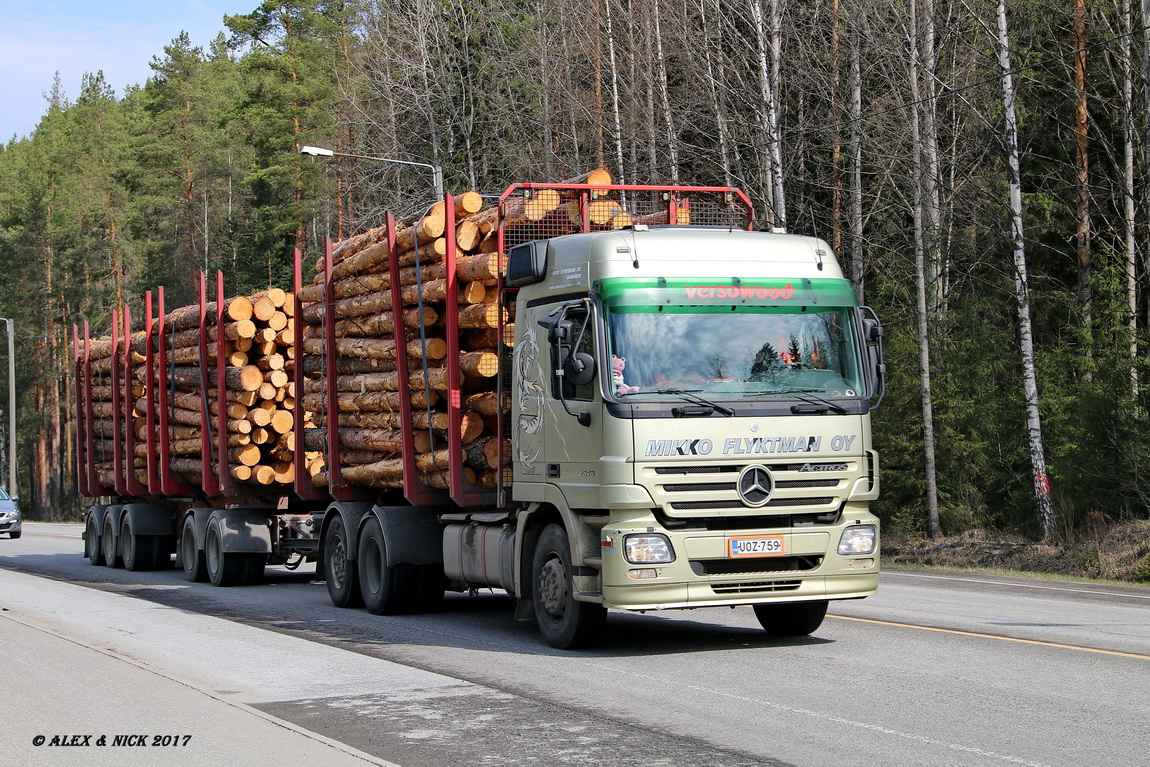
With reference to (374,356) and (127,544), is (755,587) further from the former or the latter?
(127,544)

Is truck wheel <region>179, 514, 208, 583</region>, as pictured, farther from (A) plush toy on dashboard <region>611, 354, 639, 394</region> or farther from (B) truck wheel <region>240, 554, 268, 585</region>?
(A) plush toy on dashboard <region>611, 354, 639, 394</region>

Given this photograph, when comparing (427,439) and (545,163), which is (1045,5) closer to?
(545,163)

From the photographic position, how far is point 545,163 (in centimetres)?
3822

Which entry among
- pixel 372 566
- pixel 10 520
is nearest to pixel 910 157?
pixel 372 566

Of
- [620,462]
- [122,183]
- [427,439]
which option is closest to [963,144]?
[427,439]

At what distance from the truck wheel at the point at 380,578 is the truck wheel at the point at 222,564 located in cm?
444

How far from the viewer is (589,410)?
32.3ft

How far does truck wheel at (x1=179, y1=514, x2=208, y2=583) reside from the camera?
1897 centimetres

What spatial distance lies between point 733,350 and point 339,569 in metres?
6.49

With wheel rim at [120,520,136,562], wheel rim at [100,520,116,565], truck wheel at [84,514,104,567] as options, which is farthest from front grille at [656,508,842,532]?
truck wheel at [84,514,104,567]

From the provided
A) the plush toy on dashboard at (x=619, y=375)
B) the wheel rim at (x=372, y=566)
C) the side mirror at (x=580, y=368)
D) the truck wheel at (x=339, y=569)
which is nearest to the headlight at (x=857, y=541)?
the plush toy on dashboard at (x=619, y=375)

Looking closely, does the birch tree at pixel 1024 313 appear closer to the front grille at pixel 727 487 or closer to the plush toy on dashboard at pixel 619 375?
the front grille at pixel 727 487

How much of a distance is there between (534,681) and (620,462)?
5.51ft

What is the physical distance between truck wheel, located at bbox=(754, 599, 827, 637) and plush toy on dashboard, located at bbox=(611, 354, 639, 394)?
241 centimetres
